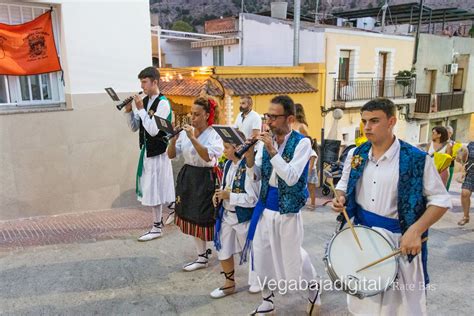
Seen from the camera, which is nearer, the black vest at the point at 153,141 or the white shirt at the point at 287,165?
the white shirt at the point at 287,165

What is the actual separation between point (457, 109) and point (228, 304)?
23821 mm

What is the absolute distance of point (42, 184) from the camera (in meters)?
5.84

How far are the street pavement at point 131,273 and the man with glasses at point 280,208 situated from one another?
41cm

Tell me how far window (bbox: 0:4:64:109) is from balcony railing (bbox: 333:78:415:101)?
12123 mm

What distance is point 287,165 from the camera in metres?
2.99

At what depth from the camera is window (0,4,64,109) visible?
18.3 ft

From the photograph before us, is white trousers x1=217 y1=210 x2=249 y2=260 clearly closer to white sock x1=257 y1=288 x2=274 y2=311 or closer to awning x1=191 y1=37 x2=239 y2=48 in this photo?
white sock x1=257 y1=288 x2=274 y2=311

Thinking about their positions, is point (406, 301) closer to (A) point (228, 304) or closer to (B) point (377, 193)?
(B) point (377, 193)

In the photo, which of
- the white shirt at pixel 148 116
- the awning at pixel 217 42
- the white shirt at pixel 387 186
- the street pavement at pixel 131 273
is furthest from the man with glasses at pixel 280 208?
the awning at pixel 217 42

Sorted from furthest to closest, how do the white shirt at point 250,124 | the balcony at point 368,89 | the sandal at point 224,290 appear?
the balcony at point 368,89
the white shirt at point 250,124
the sandal at point 224,290

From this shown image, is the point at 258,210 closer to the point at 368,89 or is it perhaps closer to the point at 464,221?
the point at 464,221

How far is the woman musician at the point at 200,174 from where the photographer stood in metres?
3.97

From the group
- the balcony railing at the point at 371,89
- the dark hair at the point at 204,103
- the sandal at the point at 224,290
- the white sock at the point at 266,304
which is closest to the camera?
the white sock at the point at 266,304

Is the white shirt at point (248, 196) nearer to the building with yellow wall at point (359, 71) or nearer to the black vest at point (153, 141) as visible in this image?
the black vest at point (153, 141)
